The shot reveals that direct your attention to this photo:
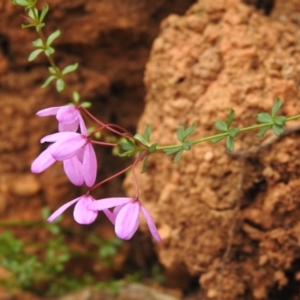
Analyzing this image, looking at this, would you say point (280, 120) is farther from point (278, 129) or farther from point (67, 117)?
point (67, 117)

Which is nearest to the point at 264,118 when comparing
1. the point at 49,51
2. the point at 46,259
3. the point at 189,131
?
the point at 189,131

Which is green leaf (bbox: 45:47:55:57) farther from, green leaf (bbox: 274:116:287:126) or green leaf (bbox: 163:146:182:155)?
green leaf (bbox: 274:116:287:126)

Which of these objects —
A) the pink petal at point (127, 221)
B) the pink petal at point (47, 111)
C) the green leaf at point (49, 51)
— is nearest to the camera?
the pink petal at point (127, 221)

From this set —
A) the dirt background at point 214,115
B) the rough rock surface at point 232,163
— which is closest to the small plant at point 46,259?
the dirt background at point 214,115

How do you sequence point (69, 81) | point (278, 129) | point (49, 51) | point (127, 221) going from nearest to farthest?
point (127, 221)
point (278, 129)
point (49, 51)
point (69, 81)

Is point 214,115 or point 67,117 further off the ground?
point 67,117

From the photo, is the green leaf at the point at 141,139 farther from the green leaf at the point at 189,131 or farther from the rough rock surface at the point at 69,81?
the rough rock surface at the point at 69,81

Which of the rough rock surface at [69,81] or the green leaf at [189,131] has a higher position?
the green leaf at [189,131]

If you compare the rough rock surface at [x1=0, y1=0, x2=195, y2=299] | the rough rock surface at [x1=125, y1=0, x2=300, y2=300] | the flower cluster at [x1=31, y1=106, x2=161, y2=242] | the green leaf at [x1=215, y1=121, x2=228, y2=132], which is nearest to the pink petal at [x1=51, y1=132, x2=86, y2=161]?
the flower cluster at [x1=31, y1=106, x2=161, y2=242]

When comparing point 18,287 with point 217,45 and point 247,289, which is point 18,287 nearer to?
point 247,289
